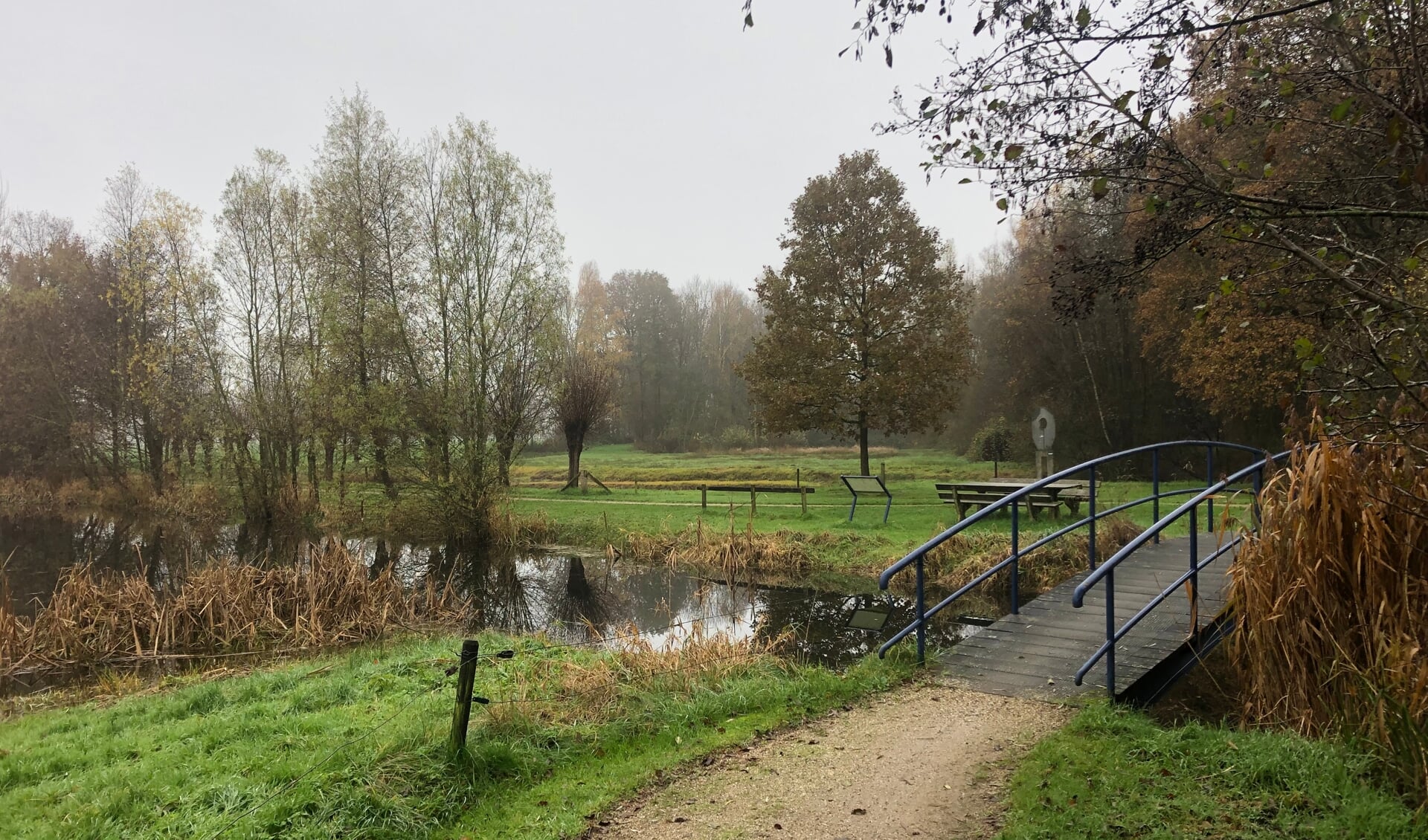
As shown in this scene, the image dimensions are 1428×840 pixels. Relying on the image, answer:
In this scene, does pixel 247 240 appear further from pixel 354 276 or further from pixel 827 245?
pixel 827 245

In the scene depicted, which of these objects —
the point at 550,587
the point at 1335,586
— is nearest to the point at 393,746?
the point at 1335,586

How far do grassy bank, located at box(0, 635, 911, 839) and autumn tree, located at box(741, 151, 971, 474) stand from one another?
1573 centimetres

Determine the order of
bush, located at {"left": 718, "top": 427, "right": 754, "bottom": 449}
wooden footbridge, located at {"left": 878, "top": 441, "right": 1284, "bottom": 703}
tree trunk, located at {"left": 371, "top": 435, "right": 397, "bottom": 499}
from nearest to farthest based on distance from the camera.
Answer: wooden footbridge, located at {"left": 878, "top": 441, "right": 1284, "bottom": 703}, tree trunk, located at {"left": 371, "top": 435, "right": 397, "bottom": 499}, bush, located at {"left": 718, "top": 427, "right": 754, "bottom": 449}

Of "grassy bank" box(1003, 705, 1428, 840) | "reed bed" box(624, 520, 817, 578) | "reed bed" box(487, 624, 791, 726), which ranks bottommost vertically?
"reed bed" box(624, 520, 817, 578)

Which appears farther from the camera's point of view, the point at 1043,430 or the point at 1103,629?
the point at 1043,430

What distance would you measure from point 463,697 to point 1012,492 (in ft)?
38.9

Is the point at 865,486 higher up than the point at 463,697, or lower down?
higher up

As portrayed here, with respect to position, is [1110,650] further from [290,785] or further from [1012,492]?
[1012,492]

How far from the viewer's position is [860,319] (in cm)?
2338

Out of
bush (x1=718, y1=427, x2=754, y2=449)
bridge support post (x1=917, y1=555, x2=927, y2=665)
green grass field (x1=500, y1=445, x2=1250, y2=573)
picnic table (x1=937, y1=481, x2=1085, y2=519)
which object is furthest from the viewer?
bush (x1=718, y1=427, x2=754, y2=449)

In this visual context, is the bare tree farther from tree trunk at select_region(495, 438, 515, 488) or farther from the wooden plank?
the wooden plank

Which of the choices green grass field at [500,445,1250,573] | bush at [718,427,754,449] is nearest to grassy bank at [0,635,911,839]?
green grass field at [500,445,1250,573]

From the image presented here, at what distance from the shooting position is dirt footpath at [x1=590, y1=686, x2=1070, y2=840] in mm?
4047

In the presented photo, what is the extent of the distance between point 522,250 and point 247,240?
8.80 meters
